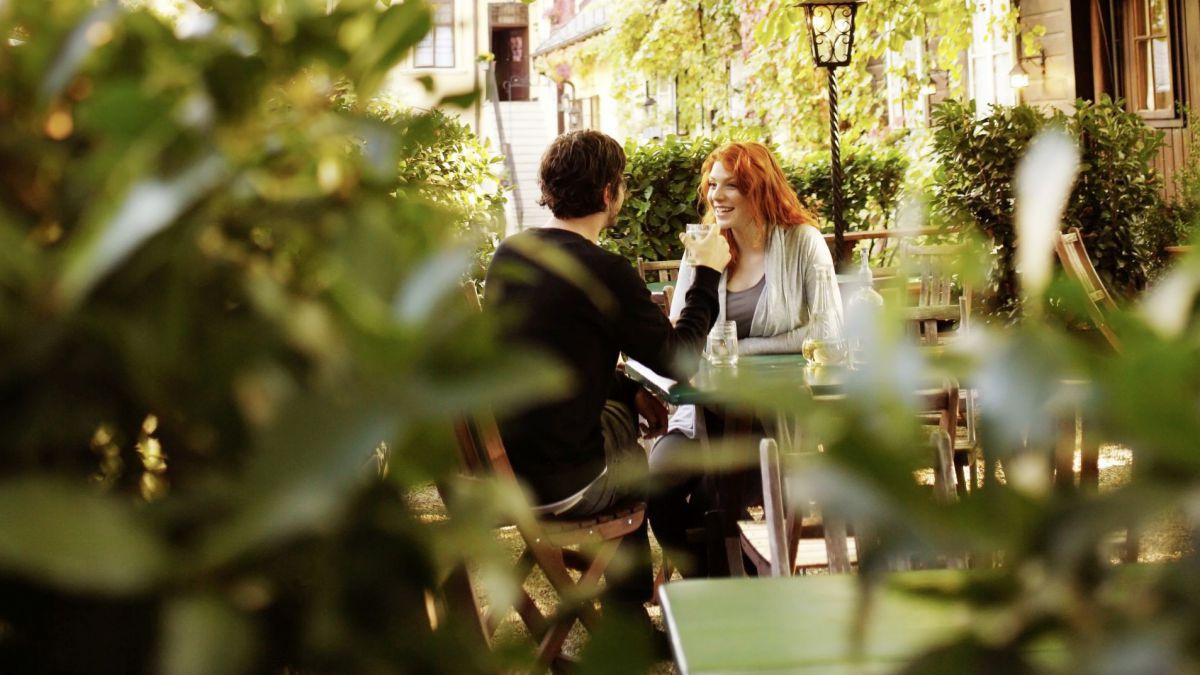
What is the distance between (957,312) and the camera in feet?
15.4

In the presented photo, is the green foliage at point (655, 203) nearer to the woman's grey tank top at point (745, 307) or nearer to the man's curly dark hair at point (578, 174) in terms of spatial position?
the woman's grey tank top at point (745, 307)

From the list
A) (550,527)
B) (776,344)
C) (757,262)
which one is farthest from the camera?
(757,262)

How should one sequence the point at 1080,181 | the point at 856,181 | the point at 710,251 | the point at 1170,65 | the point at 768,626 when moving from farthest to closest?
the point at 1170,65 → the point at 856,181 → the point at 1080,181 → the point at 710,251 → the point at 768,626

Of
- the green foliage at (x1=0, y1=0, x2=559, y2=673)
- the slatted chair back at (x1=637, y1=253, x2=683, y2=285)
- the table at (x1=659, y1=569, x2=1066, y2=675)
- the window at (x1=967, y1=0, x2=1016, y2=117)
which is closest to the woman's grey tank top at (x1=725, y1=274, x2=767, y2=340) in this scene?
the slatted chair back at (x1=637, y1=253, x2=683, y2=285)

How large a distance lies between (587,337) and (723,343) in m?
0.69

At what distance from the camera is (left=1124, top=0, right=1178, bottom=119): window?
10727 millimetres

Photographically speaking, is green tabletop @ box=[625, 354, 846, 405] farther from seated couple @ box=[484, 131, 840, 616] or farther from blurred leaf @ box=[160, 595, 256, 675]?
blurred leaf @ box=[160, 595, 256, 675]

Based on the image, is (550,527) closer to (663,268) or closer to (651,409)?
(651,409)

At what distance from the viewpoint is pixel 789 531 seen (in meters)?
2.81

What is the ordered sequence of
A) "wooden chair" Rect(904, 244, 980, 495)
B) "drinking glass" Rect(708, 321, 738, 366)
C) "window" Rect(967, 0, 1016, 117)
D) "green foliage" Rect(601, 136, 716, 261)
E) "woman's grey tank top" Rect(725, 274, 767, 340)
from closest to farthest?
"wooden chair" Rect(904, 244, 980, 495)
"drinking glass" Rect(708, 321, 738, 366)
"woman's grey tank top" Rect(725, 274, 767, 340)
"green foliage" Rect(601, 136, 716, 261)
"window" Rect(967, 0, 1016, 117)

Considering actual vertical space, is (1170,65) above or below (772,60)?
below

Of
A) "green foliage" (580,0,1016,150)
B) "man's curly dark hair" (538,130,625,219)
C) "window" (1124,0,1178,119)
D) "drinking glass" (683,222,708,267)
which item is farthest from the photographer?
"window" (1124,0,1178,119)

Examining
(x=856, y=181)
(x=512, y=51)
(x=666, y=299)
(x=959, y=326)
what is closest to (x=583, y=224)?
(x=666, y=299)

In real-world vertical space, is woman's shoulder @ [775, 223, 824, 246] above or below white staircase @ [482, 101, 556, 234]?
below
